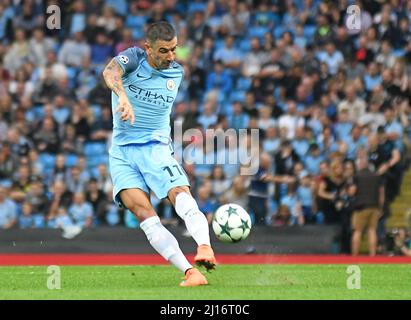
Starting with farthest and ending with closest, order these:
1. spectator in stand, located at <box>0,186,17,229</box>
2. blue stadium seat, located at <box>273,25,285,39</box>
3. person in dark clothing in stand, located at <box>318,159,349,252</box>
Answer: blue stadium seat, located at <box>273,25,285,39</box> → person in dark clothing in stand, located at <box>318,159,349,252</box> → spectator in stand, located at <box>0,186,17,229</box>

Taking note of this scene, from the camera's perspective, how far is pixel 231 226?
33.7 feet

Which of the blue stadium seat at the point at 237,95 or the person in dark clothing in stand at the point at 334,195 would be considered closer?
the person in dark clothing in stand at the point at 334,195

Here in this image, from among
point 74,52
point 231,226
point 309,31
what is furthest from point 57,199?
point 231,226

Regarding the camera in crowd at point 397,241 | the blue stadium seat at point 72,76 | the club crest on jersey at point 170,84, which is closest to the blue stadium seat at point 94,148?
the blue stadium seat at point 72,76

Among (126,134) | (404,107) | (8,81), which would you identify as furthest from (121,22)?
(126,134)

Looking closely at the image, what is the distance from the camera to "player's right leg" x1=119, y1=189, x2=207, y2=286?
991 cm

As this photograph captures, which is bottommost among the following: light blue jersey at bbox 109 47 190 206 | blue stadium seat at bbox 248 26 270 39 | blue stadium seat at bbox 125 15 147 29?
light blue jersey at bbox 109 47 190 206

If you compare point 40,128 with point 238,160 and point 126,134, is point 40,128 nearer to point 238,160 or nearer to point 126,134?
point 238,160

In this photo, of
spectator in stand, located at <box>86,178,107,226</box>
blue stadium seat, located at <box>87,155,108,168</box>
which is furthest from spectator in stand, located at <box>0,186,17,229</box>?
blue stadium seat, located at <box>87,155,108,168</box>

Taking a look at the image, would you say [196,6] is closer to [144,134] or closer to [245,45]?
[245,45]

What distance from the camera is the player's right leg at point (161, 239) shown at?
991cm

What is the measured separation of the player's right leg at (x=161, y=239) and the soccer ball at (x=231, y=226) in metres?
0.50

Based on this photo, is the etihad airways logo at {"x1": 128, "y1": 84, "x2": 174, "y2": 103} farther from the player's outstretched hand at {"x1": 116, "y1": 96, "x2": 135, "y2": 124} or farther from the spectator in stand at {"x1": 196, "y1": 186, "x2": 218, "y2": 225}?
the spectator in stand at {"x1": 196, "y1": 186, "x2": 218, "y2": 225}

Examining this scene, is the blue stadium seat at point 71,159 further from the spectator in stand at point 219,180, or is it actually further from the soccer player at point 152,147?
the soccer player at point 152,147
